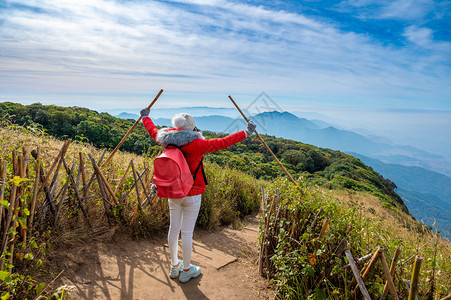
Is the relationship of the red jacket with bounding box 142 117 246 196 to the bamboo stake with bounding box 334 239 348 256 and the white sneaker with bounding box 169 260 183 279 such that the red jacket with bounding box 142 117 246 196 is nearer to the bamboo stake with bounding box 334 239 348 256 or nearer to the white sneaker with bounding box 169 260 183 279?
the white sneaker with bounding box 169 260 183 279

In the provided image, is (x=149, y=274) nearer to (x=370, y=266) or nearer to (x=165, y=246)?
(x=165, y=246)

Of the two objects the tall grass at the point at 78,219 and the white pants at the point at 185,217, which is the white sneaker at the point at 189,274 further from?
the tall grass at the point at 78,219

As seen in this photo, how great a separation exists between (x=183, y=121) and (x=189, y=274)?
199cm

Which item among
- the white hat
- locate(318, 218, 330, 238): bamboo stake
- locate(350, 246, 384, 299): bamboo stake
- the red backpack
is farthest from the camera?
the white hat

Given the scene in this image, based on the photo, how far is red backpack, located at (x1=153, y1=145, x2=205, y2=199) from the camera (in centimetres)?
298

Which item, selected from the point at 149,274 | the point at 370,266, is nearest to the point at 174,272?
the point at 149,274

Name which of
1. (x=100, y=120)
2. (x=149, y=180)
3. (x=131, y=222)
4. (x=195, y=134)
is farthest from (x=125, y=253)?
(x=100, y=120)

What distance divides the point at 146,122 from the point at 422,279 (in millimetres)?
3698

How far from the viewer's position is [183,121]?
324 centimetres

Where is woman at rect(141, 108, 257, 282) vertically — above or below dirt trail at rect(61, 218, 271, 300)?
above

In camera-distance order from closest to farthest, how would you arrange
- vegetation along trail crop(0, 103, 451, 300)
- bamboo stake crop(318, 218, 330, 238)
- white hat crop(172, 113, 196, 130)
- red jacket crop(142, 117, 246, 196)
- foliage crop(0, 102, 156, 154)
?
vegetation along trail crop(0, 103, 451, 300) < bamboo stake crop(318, 218, 330, 238) < red jacket crop(142, 117, 246, 196) < white hat crop(172, 113, 196, 130) < foliage crop(0, 102, 156, 154)

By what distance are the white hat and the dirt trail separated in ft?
6.61

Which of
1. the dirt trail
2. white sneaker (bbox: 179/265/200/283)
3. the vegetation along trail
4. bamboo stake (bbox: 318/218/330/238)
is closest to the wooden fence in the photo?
the vegetation along trail

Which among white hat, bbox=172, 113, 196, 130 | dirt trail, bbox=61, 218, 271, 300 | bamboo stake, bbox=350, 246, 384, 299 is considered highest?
white hat, bbox=172, 113, 196, 130
